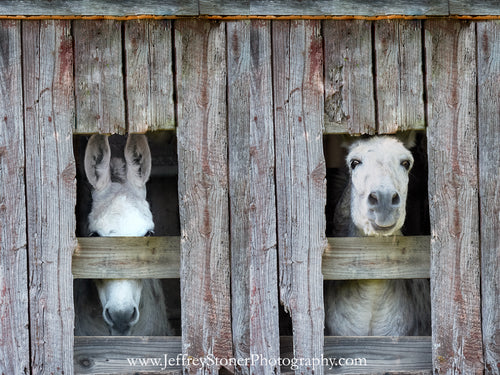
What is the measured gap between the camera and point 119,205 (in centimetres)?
451

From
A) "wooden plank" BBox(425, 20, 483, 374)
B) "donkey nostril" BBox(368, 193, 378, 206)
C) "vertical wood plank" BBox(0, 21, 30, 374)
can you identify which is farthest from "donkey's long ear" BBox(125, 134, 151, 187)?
"wooden plank" BBox(425, 20, 483, 374)

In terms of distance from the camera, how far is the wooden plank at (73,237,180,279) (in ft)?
13.2

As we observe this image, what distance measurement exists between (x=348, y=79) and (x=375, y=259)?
1037 millimetres

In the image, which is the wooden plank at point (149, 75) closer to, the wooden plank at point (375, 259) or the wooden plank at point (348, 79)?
the wooden plank at point (348, 79)

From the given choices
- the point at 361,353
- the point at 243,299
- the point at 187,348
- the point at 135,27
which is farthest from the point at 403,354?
the point at 135,27

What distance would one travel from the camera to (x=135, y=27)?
392 cm

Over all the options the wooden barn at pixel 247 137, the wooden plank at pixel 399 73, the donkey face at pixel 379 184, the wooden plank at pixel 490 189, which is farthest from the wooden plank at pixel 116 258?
the wooden plank at pixel 490 189

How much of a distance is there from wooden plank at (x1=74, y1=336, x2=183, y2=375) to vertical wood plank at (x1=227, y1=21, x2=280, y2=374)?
0.40 metres

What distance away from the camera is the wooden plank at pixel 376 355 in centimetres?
407

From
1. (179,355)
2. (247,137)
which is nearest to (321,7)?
(247,137)

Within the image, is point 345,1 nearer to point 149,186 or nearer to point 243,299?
point 243,299

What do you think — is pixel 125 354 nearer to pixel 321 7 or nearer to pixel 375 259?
pixel 375 259

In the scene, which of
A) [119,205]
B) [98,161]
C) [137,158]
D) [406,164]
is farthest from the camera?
[137,158]

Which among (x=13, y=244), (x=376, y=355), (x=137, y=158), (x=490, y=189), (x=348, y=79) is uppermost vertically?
(x=348, y=79)
